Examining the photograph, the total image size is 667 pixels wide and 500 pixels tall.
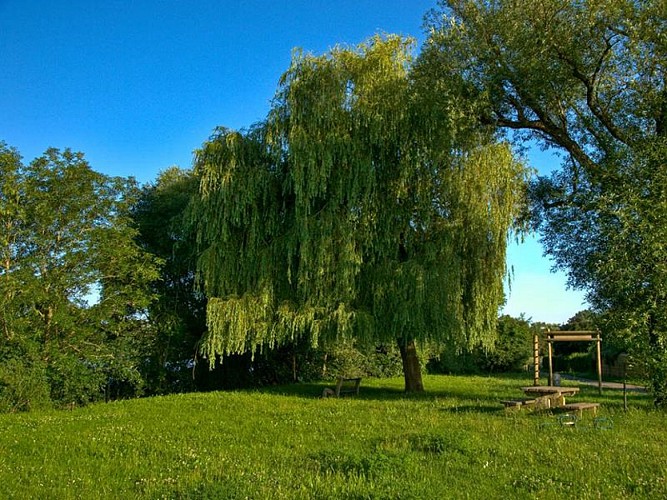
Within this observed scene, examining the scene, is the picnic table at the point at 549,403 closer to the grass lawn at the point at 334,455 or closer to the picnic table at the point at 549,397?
the picnic table at the point at 549,397

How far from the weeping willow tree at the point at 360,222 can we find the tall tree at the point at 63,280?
349 centimetres

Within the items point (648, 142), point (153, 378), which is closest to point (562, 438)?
point (648, 142)

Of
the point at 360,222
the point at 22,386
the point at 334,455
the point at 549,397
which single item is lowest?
the point at 334,455

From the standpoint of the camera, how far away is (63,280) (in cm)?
1764

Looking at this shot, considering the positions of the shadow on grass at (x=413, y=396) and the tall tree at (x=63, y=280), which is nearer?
the shadow on grass at (x=413, y=396)

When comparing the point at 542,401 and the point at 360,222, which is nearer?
the point at 542,401

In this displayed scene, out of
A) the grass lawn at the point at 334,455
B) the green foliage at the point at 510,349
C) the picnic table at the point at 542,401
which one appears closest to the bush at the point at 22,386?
the grass lawn at the point at 334,455

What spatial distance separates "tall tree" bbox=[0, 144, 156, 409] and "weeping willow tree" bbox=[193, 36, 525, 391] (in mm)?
3494

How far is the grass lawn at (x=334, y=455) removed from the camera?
20.7ft

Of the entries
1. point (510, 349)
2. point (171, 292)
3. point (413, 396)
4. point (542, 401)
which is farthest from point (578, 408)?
point (510, 349)

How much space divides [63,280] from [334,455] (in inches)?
512

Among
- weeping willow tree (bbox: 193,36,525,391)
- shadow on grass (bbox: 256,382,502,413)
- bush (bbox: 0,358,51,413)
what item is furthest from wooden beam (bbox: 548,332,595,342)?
bush (bbox: 0,358,51,413)

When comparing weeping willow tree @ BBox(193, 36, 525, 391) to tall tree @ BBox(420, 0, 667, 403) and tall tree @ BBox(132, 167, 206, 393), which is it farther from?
tall tree @ BBox(132, 167, 206, 393)

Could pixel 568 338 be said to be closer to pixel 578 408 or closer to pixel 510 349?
pixel 578 408
